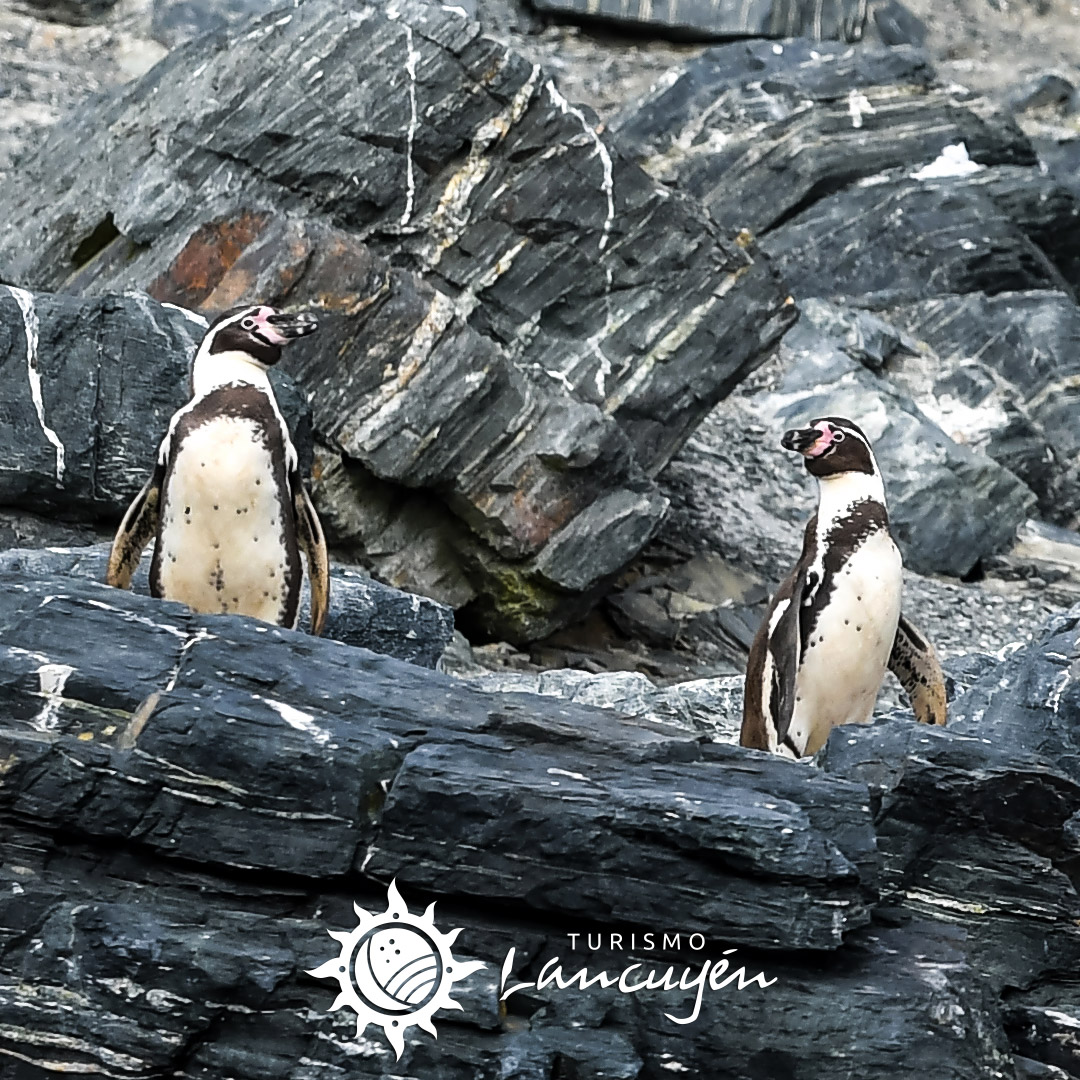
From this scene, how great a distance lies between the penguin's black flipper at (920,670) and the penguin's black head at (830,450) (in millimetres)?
569

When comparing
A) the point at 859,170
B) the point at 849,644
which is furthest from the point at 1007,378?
the point at 849,644

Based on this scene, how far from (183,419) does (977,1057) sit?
3.27 metres

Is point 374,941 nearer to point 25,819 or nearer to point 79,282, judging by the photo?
point 25,819

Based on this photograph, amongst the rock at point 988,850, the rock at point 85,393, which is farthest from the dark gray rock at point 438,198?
the rock at point 988,850

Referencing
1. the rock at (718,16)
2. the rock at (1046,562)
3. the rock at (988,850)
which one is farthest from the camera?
the rock at (718,16)

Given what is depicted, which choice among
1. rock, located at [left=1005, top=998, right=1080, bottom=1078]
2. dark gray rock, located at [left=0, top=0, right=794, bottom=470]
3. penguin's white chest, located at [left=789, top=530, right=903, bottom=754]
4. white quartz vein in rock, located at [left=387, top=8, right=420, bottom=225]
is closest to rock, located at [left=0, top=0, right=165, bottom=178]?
dark gray rock, located at [left=0, top=0, right=794, bottom=470]

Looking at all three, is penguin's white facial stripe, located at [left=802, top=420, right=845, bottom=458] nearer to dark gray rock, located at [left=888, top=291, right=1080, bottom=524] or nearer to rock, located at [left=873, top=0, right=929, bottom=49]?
dark gray rock, located at [left=888, top=291, right=1080, bottom=524]

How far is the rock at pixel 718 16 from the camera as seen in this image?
54.5 ft

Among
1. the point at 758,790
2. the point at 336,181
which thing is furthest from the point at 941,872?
the point at 336,181

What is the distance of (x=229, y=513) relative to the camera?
5199 mm

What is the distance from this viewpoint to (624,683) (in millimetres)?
6852

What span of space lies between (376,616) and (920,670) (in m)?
2.14

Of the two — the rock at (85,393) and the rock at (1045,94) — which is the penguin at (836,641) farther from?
the rock at (1045,94)

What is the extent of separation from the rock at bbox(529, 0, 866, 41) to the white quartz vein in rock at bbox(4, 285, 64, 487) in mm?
10501
